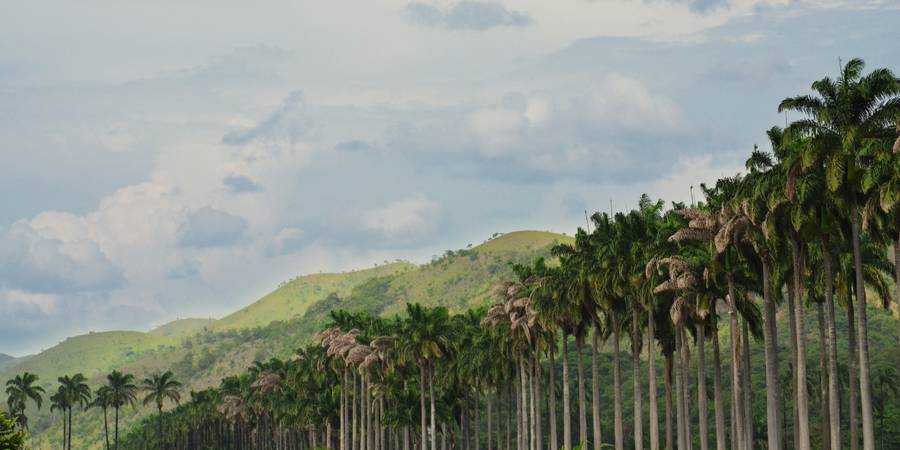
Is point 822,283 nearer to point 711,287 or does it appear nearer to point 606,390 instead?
point 711,287

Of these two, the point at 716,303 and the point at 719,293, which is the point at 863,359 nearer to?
the point at 719,293

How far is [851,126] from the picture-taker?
5262 centimetres

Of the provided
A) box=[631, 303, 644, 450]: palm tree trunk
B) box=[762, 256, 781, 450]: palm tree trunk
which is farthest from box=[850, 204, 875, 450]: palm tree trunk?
box=[631, 303, 644, 450]: palm tree trunk

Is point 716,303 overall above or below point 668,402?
above

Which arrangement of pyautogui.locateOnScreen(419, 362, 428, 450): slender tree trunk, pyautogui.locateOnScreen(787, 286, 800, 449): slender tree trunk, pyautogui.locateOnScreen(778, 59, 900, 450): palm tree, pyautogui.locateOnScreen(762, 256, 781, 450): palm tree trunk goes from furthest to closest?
pyautogui.locateOnScreen(419, 362, 428, 450): slender tree trunk → pyautogui.locateOnScreen(787, 286, 800, 449): slender tree trunk → pyautogui.locateOnScreen(762, 256, 781, 450): palm tree trunk → pyautogui.locateOnScreen(778, 59, 900, 450): palm tree

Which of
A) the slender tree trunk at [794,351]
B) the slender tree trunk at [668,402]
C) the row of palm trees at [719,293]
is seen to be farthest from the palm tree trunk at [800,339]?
the slender tree trunk at [668,402]

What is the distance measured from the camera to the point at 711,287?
2808 inches

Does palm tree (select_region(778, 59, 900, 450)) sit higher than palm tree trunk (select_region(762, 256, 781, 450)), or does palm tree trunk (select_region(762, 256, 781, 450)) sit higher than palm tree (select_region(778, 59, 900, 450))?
palm tree (select_region(778, 59, 900, 450))

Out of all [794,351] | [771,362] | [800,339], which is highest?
[800,339]

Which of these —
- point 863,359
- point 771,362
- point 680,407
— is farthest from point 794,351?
point 863,359

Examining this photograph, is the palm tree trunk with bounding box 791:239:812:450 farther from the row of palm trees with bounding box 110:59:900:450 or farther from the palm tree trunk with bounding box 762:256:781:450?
the palm tree trunk with bounding box 762:256:781:450

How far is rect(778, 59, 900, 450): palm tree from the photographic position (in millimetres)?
52250

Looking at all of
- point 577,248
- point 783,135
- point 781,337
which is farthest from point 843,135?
point 781,337

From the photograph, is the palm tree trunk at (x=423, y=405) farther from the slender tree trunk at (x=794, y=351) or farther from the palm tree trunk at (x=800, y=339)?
the palm tree trunk at (x=800, y=339)
